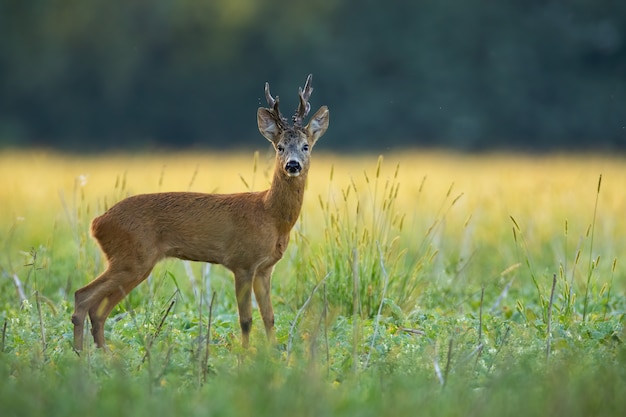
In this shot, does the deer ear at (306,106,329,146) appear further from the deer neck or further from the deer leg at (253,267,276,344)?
the deer leg at (253,267,276,344)

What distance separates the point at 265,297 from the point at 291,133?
106cm

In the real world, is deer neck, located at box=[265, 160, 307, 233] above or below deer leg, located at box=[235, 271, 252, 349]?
above

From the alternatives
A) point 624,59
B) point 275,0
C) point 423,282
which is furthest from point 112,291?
point 275,0

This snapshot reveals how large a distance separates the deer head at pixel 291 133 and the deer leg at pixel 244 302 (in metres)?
0.70

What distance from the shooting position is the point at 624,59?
112 ft

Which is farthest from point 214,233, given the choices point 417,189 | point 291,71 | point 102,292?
point 291,71

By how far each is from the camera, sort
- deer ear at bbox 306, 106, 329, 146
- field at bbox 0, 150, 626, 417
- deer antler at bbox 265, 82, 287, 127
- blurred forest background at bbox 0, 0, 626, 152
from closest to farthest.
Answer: field at bbox 0, 150, 626, 417, deer antler at bbox 265, 82, 287, 127, deer ear at bbox 306, 106, 329, 146, blurred forest background at bbox 0, 0, 626, 152

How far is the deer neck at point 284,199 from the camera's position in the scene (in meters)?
6.98

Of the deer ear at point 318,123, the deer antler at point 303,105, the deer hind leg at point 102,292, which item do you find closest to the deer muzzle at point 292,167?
the deer antler at point 303,105

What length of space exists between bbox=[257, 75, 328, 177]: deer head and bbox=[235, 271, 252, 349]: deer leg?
27.5 inches

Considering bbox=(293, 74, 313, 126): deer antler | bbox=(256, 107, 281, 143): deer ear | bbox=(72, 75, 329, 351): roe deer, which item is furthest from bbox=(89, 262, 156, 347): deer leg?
bbox=(293, 74, 313, 126): deer antler

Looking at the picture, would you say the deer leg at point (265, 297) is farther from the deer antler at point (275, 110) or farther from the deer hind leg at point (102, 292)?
the deer antler at point (275, 110)

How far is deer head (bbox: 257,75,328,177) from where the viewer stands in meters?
6.81

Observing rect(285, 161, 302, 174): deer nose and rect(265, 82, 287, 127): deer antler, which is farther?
rect(265, 82, 287, 127): deer antler
